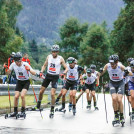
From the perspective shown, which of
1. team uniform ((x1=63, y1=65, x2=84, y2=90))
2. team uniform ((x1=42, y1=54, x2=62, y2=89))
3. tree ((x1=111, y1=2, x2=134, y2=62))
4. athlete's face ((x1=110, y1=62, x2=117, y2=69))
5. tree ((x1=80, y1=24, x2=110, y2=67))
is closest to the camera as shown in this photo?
athlete's face ((x1=110, y1=62, x2=117, y2=69))

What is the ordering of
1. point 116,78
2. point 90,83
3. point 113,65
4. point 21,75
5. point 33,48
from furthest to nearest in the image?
point 33,48 < point 90,83 < point 21,75 < point 116,78 < point 113,65

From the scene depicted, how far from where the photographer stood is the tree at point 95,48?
64.2 metres

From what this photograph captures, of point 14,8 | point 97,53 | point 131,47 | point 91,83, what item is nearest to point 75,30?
point 97,53

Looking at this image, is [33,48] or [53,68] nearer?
[53,68]

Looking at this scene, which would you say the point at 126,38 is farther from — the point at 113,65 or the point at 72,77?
Answer: the point at 113,65

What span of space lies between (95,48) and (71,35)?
1579 cm

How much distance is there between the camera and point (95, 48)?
6606 cm

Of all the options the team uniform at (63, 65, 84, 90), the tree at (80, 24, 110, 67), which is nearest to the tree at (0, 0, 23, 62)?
the team uniform at (63, 65, 84, 90)

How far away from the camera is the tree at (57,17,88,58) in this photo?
80625mm

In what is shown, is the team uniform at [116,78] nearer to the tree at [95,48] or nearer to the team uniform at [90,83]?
the team uniform at [90,83]

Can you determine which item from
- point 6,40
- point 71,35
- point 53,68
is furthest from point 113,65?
point 71,35

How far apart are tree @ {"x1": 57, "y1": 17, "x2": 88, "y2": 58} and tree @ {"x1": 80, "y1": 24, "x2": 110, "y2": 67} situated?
13.0 m

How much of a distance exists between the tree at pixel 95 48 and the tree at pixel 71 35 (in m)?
13.0

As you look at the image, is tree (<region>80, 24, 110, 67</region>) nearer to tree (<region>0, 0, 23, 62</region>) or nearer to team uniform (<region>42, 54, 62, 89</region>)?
tree (<region>0, 0, 23, 62</region>)
